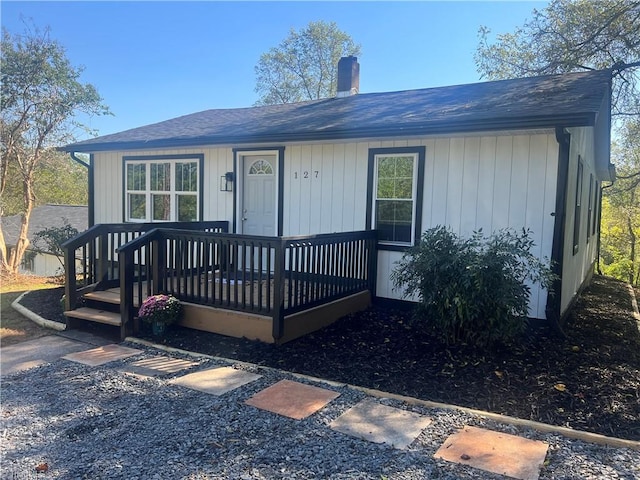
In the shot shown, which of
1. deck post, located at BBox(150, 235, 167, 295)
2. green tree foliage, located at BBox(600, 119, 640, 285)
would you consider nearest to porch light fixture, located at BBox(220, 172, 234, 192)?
deck post, located at BBox(150, 235, 167, 295)

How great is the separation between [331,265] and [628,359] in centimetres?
356

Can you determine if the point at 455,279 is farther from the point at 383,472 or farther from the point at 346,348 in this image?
the point at 383,472

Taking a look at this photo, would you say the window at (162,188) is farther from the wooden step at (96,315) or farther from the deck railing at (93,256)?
the wooden step at (96,315)

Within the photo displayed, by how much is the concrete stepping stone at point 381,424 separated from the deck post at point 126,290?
3.36 m

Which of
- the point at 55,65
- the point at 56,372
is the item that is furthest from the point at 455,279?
the point at 55,65

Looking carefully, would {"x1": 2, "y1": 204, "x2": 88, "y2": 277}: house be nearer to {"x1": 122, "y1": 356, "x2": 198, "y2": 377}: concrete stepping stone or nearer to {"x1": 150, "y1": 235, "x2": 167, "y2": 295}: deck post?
{"x1": 150, "y1": 235, "x2": 167, "y2": 295}: deck post

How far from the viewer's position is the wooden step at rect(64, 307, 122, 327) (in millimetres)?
5809

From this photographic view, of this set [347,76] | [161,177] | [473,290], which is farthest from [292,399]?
[347,76]

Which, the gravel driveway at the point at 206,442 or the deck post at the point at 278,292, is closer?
the gravel driveway at the point at 206,442

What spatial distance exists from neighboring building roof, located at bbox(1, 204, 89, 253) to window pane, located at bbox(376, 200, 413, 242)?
21.1m

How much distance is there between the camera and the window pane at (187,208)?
903 cm

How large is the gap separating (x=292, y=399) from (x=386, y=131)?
395 cm

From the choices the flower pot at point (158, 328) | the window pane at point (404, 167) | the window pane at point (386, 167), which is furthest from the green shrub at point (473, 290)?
the flower pot at point (158, 328)

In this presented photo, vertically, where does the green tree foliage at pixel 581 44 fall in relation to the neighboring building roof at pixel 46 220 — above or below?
above
